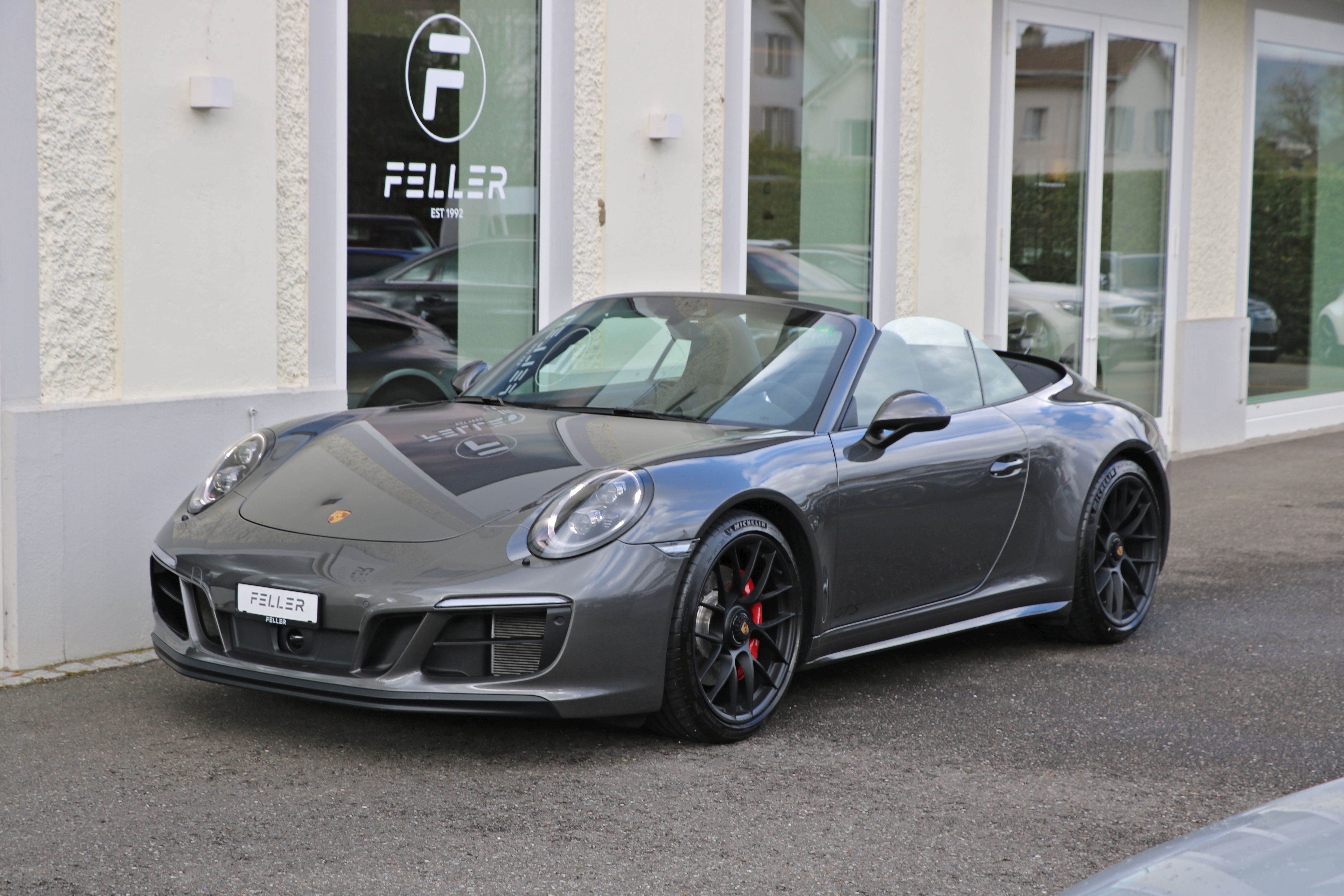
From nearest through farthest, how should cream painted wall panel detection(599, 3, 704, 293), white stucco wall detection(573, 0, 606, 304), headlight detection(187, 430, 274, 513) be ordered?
headlight detection(187, 430, 274, 513)
white stucco wall detection(573, 0, 606, 304)
cream painted wall panel detection(599, 3, 704, 293)

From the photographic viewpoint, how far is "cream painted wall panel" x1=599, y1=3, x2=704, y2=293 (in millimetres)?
7988

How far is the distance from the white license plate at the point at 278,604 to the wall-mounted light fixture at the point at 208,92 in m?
2.47

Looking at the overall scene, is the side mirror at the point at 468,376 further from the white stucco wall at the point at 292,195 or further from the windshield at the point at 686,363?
the white stucco wall at the point at 292,195

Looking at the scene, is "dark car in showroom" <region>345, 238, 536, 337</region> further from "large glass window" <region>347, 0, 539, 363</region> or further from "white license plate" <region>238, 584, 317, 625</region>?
"white license plate" <region>238, 584, 317, 625</region>

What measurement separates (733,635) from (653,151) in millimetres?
4239

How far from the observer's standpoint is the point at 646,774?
427 centimetres

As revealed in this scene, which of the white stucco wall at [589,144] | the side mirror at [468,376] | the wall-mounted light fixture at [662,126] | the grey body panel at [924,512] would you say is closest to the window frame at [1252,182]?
the wall-mounted light fixture at [662,126]

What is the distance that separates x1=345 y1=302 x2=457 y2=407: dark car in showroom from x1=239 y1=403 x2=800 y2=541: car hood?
1.88 m

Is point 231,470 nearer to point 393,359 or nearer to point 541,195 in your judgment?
point 393,359

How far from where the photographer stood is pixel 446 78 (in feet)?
24.4

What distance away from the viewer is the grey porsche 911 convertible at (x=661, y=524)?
4141 mm

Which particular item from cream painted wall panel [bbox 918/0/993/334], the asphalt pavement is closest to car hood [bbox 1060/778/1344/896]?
the asphalt pavement

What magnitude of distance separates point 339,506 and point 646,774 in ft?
3.85

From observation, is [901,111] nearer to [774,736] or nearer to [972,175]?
[972,175]
